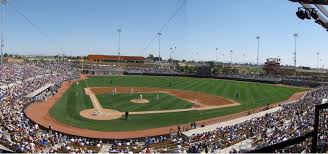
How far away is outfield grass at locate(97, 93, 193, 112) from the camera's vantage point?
36312 mm

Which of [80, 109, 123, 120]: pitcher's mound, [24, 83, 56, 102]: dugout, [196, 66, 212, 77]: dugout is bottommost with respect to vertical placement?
[80, 109, 123, 120]: pitcher's mound

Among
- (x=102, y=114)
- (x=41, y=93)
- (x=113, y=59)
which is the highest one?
(x=113, y=59)

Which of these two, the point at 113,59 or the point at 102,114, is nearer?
the point at 102,114

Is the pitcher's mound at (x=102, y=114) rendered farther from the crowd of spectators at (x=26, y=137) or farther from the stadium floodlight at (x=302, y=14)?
the stadium floodlight at (x=302, y=14)

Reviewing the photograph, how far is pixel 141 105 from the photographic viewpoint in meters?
37.9

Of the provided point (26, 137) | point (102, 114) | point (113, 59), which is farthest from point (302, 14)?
point (113, 59)

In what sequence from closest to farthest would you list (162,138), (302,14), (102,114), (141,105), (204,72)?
(302,14)
(162,138)
(102,114)
(141,105)
(204,72)

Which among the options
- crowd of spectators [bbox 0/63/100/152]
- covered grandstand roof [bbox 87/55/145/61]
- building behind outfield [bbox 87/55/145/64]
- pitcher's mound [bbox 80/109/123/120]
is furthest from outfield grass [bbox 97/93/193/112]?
covered grandstand roof [bbox 87/55/145/61]

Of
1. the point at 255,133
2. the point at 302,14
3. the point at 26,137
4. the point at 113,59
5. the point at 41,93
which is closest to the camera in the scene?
the point at 302,14

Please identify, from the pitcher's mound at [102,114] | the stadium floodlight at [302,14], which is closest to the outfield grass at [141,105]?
the pitcher's mound at [102,114]

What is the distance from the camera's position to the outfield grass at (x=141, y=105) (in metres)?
36.3

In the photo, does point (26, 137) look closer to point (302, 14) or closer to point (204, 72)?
point (302, 14)

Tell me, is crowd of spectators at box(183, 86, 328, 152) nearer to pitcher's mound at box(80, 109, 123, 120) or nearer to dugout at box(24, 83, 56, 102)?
pitcher's mound at box(80, 109, 123, 120)

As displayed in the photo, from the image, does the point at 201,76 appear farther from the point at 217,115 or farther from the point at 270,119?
the point at 270,119
